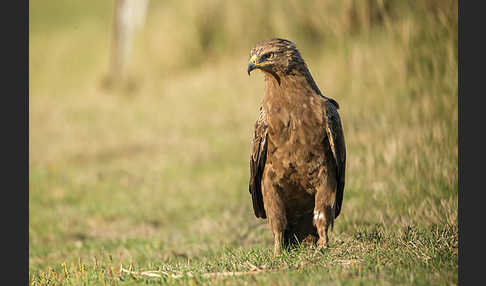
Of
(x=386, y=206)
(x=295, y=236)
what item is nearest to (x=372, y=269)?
(x=295, y=236)

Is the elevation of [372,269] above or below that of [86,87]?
below

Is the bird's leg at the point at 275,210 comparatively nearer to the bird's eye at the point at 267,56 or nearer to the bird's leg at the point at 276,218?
the bird's leg at the point at 276,218

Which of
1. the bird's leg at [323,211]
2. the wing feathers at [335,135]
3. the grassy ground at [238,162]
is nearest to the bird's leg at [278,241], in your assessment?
the grassy ground at [238,162]

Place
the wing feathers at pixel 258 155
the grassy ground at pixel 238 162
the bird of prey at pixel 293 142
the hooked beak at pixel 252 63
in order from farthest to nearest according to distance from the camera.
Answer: the wing feathers at pixel 258 155, the bird of prey at pixel 293 142, the hooked beak at pixel 252 63, the grassy ground at pixel 238 162

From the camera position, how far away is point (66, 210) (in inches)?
311

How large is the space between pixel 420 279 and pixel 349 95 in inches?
233

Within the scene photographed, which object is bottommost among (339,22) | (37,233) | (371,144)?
(37,233)

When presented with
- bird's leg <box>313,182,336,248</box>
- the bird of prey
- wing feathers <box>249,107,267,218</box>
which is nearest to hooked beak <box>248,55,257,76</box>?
the bird of prey

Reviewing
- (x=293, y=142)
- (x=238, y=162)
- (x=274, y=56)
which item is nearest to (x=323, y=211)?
(x=293, y=142)

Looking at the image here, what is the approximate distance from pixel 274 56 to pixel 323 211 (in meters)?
1.27

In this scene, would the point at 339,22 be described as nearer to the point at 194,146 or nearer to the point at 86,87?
the point at 194,146

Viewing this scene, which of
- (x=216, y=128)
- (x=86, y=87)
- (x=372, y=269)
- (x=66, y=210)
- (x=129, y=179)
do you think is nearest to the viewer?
(x=372, y=269)

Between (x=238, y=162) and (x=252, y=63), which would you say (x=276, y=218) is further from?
(x=238, y=162)

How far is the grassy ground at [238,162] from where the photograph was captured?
12.5 ft
